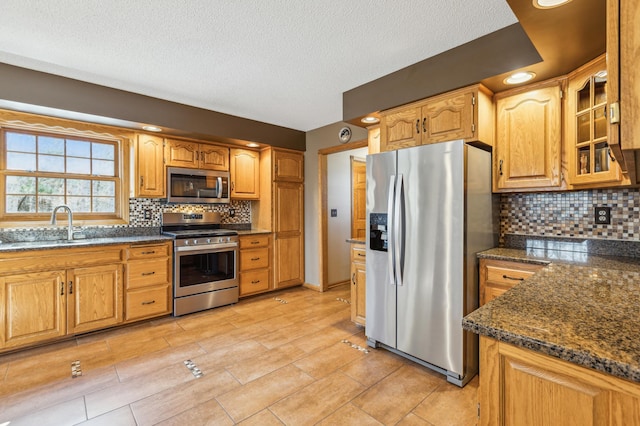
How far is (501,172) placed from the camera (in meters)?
2.41

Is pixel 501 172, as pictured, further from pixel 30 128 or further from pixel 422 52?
pixel 30 128

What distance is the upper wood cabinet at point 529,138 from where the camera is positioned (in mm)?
2176

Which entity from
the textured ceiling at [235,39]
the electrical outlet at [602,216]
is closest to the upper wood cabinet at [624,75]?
the textured ceiling at [235,39]

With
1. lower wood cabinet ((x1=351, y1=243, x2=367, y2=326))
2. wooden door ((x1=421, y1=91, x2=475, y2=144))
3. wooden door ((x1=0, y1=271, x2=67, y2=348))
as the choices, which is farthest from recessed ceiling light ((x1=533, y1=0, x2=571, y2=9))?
wooden door ((x1=0, y1=271, x2=67, y2=348))

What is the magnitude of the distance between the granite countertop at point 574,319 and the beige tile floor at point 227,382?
3.44ft

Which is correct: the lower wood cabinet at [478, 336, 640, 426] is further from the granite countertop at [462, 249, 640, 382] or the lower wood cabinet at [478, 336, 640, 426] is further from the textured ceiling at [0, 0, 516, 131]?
the textured ceiling at [0, 0, 516, 131]

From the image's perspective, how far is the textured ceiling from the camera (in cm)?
185

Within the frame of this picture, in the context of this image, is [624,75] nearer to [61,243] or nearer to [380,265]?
[380,265]

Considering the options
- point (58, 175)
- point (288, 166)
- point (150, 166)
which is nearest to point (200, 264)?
point (150, 166)

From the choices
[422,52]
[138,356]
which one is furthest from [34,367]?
[422,52]

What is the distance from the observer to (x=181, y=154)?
12.4 ft

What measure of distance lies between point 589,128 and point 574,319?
171 centimetres

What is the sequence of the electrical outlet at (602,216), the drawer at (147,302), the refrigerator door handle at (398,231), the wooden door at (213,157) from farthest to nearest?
1. the wooden door at (213,157)
2. the drawer at (147,302)
3. the refrigerator door handle at (398,231)
4. the electrical outlet at (602,216)

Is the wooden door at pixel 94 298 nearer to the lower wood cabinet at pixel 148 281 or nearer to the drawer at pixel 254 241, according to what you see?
the lower wood cabinet at pixel 148 281
